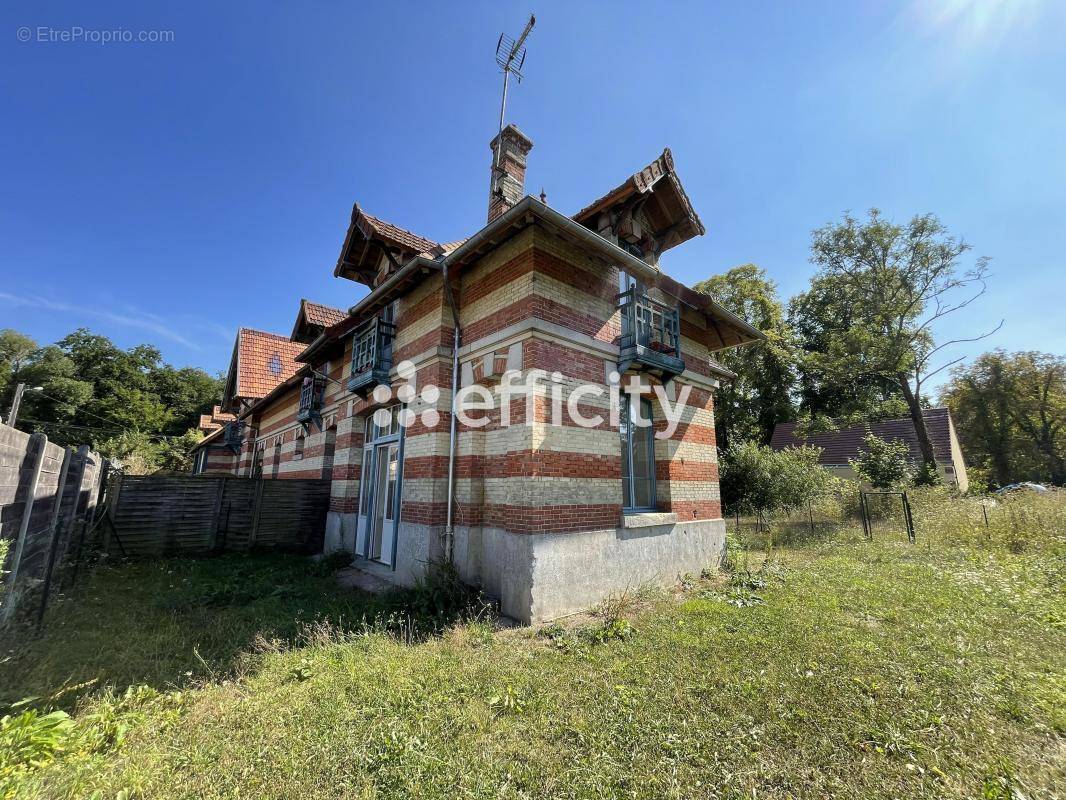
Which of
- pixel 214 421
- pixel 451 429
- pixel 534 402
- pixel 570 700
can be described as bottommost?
pixel 570 700

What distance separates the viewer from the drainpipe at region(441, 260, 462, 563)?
6516 millimetres

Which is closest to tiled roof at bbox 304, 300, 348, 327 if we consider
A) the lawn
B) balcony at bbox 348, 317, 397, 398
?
balcony at bbox 348, 317, 397, 398

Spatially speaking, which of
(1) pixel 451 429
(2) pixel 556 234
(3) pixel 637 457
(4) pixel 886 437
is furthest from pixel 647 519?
(4) pixel 886 437

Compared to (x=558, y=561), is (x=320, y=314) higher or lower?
higher

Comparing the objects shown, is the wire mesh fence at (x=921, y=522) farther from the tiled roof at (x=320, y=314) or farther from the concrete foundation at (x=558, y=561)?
the tiled roof at (x=320, y=314)

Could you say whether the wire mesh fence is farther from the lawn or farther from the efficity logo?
the efficity logo

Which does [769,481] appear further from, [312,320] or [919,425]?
[312,320]

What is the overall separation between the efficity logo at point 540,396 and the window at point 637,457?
41 mm

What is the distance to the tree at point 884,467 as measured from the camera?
1520cm

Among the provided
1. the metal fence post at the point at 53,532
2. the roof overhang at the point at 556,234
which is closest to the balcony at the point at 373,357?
the roof overhang at the point at 556,234

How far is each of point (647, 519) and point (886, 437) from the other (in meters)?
23.8

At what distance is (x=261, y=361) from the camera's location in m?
18.9

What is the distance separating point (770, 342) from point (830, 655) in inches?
Result: 861

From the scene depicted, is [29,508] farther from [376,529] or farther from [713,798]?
[713,798]
